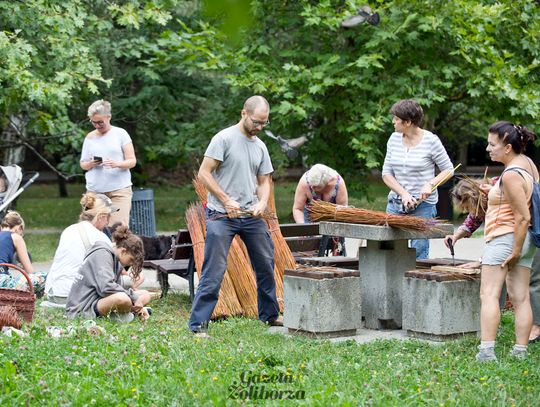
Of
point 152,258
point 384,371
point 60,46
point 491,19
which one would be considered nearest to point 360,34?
point 491,19

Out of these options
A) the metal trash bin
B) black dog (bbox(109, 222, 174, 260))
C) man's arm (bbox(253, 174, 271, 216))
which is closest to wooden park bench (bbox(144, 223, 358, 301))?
black dog (bbox(109, 222, 174, 260))

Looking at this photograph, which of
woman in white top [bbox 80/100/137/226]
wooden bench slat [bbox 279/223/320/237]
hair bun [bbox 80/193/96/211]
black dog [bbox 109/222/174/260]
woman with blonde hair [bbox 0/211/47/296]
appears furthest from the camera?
black dog [bbox 109/222/174/260]

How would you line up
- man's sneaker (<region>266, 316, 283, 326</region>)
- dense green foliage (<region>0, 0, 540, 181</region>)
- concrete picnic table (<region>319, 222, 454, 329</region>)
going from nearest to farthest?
concrete picnic table (<region>319, 222, 454, 329</region>)
man's sneaker (<region>266, 316, 283, 326</region>)
dense green foliage (<region>0, 0, 540, 181</region>)

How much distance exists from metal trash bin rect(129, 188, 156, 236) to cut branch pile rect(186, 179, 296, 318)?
374 centimetres

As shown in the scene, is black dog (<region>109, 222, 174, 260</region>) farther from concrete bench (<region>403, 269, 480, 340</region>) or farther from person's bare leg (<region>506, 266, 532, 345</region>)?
person's bare leg (<region>506, 266, 532, 345</region>)

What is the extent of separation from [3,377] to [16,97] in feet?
27.2

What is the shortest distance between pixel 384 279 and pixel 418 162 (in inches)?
41.8

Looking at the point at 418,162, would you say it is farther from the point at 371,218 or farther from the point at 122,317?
the point at 122,317

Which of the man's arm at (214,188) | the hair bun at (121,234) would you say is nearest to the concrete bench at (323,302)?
the man's arm at (214,188)

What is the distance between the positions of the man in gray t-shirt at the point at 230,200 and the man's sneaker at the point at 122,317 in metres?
0.89

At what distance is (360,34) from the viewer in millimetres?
16219

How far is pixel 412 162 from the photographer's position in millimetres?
8000

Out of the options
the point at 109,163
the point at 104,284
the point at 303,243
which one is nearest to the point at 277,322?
the point at 104,284

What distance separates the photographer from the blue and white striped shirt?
26.2 feet
